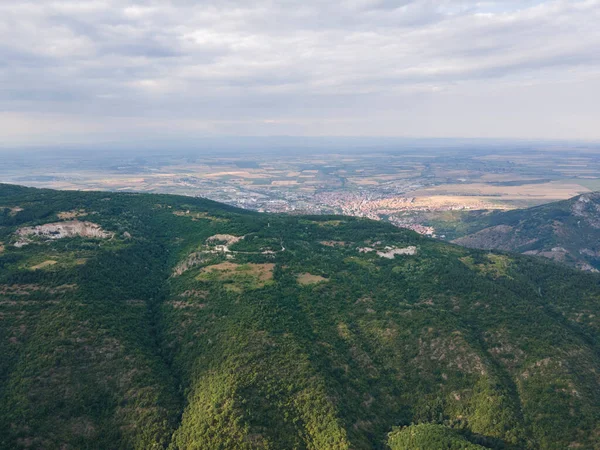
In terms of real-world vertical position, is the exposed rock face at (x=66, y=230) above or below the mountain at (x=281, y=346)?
above

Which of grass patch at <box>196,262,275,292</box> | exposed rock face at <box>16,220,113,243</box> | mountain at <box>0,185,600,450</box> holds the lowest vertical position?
mountain at <box>0,185,600,450</box>

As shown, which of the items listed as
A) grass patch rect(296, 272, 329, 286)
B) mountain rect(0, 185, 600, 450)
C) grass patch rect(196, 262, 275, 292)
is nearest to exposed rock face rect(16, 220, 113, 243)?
mountain rect(0, 185, 600, 450)

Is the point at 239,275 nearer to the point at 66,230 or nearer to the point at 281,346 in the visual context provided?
the point at 281,346

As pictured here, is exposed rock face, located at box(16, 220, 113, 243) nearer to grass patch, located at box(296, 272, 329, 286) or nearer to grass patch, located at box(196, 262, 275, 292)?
grass patch, located at box(196, 262, 275, 292)

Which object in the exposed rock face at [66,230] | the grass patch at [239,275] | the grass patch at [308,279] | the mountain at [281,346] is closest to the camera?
the mountain at [281,346]

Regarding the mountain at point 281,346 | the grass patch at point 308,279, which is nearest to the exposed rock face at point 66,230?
the mountain at point 281,346

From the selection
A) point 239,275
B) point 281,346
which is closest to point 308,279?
point 239,275

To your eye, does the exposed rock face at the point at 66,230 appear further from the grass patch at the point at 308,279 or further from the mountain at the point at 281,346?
the grass patch at the point at 308,279
